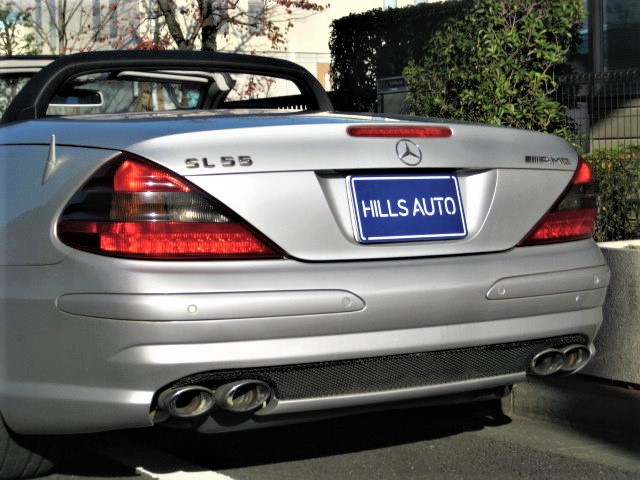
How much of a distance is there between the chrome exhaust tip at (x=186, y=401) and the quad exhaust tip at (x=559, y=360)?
114 cm

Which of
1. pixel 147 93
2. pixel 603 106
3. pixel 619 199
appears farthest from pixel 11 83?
pixel 603 106

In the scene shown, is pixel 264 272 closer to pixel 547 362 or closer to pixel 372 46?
pixel 547 362

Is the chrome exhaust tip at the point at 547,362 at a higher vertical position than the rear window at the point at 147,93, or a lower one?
lower

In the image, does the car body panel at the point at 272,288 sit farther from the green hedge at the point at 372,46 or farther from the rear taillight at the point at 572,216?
the green hedge at the point at 372,46

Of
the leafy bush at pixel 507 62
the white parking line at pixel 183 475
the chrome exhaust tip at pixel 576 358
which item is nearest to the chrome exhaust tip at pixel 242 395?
the white parking line at pixel 183 475

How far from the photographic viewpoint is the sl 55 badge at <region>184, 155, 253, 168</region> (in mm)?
3234

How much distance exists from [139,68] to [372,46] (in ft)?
30.3

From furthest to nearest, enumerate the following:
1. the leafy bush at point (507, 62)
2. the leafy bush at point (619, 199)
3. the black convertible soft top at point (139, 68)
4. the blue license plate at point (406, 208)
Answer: the leafy bush at point (507, 62) < the leafy bush at point (619, 199) < the black convertible soft top at point (139, 68) < the blue license plate at point (406, 208)

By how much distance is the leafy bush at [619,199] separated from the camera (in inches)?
301

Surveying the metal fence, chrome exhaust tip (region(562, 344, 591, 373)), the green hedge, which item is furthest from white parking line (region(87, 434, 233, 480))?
the green hedge

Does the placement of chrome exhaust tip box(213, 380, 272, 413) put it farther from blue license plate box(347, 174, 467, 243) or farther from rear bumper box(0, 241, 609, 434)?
blue license plate box(347, 174, 467, 243)

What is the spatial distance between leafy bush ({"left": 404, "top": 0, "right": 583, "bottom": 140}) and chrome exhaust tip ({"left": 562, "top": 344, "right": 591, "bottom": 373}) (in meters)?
5.17

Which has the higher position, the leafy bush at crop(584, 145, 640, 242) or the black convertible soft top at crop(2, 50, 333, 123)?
the black convertible soft top at crop(2, 50, 333, 123)

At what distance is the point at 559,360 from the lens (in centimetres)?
381
